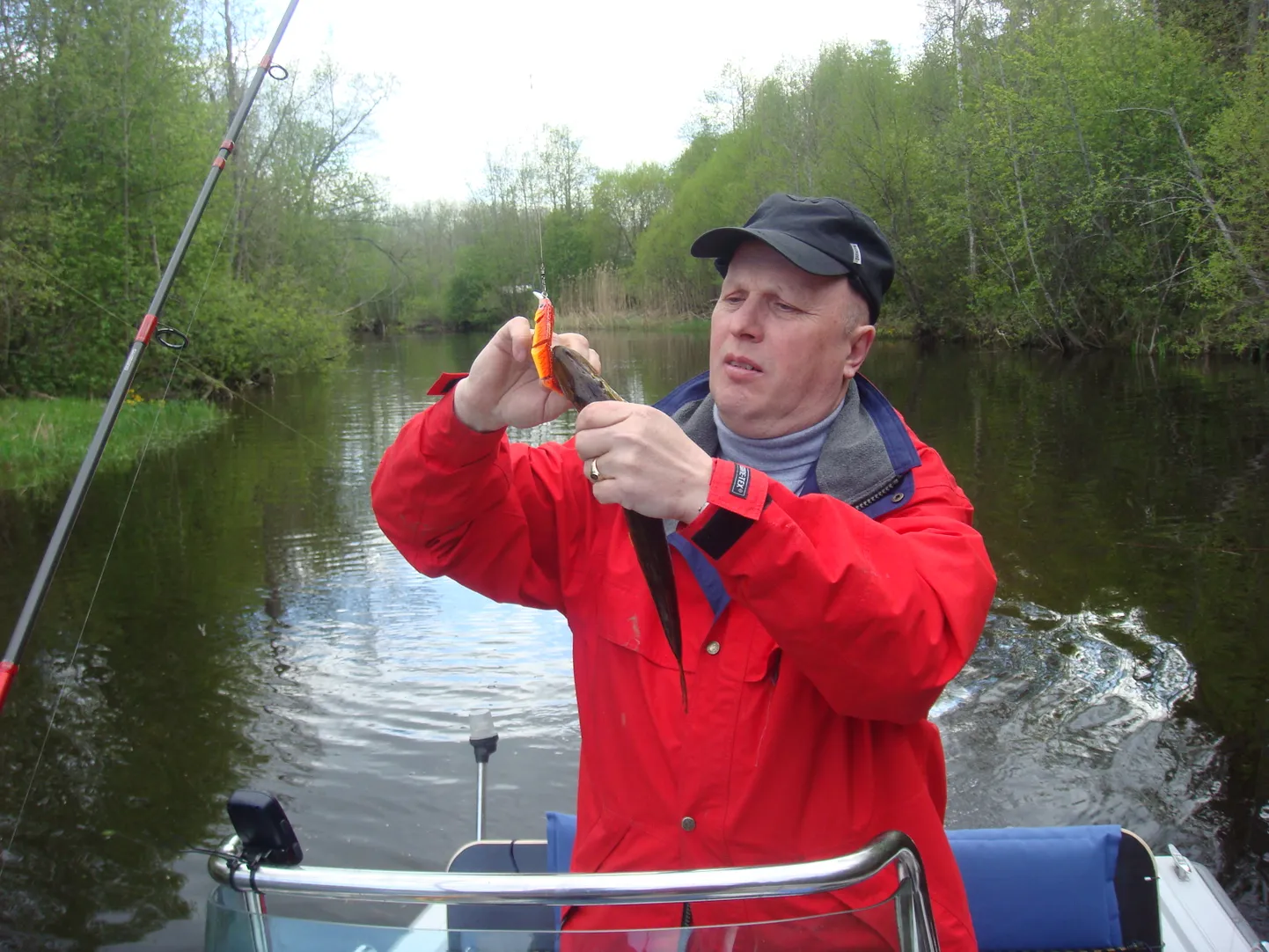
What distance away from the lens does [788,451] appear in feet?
7.48

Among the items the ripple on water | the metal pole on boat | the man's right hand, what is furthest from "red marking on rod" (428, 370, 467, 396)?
the ripple on water

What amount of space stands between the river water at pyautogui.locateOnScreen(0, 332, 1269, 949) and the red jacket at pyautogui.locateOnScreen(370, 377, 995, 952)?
636 mm

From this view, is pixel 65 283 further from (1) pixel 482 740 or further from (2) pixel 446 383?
(2) pixel 446 383

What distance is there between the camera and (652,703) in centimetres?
201

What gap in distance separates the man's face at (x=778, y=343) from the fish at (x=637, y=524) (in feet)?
1.38

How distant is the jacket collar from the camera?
2094 millimetres

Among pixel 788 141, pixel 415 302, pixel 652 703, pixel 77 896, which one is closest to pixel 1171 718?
pixel 652 703

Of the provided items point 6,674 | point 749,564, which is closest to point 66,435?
point 6,674

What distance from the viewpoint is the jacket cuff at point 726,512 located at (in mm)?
1625

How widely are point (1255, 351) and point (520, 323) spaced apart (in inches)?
1069

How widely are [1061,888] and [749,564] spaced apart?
64.2 inches

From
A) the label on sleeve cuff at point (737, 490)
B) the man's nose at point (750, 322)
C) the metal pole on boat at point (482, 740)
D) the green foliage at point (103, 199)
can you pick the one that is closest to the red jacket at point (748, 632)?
the label on sleeve cuff at point (737, 490)

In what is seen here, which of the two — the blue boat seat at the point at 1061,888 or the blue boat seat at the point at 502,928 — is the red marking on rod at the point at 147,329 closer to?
the blue boat seat at the point at 1061,888

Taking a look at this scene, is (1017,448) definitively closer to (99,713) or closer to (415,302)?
(99,713)
